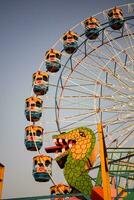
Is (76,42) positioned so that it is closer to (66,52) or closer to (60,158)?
(66,52)

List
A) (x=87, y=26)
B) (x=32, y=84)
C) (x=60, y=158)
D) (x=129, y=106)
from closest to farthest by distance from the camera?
1. (x=60, y=158)
2. (x=129, y=106)
3. (x=32, y=84)
4. (x=87, y=26)

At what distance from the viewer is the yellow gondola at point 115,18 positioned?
17781 millimetres

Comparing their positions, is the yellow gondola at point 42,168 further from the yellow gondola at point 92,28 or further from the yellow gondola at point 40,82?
the yellow gondola at point 92,28

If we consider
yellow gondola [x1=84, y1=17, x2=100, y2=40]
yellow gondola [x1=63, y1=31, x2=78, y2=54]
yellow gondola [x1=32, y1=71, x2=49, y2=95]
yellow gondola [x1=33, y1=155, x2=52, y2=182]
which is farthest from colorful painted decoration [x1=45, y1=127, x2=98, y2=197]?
yellow gondola [x1=84, y1=17, x2=100, y2=40]

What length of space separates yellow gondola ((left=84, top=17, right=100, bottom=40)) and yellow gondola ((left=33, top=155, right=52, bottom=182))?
7.40m

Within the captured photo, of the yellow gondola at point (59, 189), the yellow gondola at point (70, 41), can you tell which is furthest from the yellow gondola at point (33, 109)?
the yellow gondola at point (70, 41)

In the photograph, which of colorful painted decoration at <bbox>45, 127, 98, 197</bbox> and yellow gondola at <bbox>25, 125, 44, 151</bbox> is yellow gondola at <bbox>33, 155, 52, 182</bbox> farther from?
colorful painted decoration at <bbox>45, 127, 98, 197</bbox>

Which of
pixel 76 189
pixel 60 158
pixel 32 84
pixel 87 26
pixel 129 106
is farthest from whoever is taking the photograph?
pixel 87 26

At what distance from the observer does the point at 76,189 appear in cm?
1078

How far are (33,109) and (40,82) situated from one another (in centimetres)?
183

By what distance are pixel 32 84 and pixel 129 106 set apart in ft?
19.3

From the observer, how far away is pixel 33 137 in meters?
15.2

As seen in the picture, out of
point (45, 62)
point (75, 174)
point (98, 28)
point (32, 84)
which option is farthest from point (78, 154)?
point (98, 28)

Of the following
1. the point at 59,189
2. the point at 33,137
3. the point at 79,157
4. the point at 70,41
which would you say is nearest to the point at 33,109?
the point at 33,137
